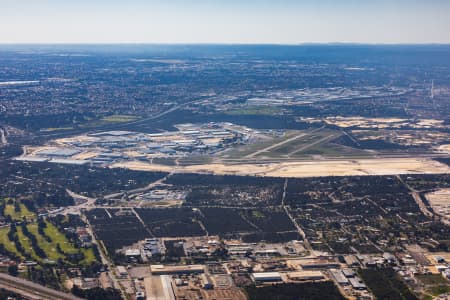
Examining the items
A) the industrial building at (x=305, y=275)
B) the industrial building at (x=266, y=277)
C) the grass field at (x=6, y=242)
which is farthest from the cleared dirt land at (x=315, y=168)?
the industrial building at (x=266, y=277)

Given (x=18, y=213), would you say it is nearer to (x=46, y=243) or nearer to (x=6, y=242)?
(x=6, y=242)

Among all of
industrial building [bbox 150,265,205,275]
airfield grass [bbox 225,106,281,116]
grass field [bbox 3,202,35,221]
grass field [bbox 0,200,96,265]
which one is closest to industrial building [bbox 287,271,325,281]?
industrial building [bbox 150,265,205,275]

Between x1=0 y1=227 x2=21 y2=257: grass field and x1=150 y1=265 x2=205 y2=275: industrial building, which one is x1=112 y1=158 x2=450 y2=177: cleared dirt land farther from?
x1=150 y1=265 x2=205 y2=275: industrial building

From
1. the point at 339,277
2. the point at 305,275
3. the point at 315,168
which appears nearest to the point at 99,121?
the point at 315,168

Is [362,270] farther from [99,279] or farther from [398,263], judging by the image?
[99,279]

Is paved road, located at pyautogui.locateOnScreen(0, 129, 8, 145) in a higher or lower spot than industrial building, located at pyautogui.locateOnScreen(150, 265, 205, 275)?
lower

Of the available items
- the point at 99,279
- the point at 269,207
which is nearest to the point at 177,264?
the point at 99,279
